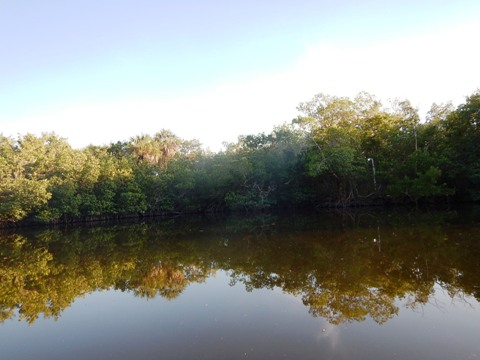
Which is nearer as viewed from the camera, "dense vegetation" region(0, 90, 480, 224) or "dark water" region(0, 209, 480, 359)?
"dark water" region(0, 209, 480, 359)

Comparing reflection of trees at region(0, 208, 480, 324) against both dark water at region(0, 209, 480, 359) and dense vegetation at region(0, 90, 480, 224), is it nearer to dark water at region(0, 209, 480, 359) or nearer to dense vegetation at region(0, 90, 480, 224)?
dark water at region(0, 209, 480, 359)

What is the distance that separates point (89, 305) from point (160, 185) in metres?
30.7

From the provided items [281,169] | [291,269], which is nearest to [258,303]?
[291,269]

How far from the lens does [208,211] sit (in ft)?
136

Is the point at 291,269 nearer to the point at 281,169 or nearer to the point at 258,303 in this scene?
the point at 258,303

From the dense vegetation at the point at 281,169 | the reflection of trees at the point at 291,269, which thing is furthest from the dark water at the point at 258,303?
the dense vegetation at the point at 281,169

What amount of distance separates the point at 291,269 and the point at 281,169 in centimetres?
2827

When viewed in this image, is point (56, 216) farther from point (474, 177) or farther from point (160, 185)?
point (474, 177)

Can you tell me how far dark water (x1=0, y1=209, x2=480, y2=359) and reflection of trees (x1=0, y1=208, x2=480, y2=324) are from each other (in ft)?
0.16

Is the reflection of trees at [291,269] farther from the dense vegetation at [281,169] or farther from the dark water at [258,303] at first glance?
the dense vegetation at [281,169]

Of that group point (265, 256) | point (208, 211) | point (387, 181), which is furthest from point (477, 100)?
point (208, 211)

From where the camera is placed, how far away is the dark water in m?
5.07

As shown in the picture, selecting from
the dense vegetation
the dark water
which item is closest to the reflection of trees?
the dark water

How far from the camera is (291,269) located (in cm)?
953
